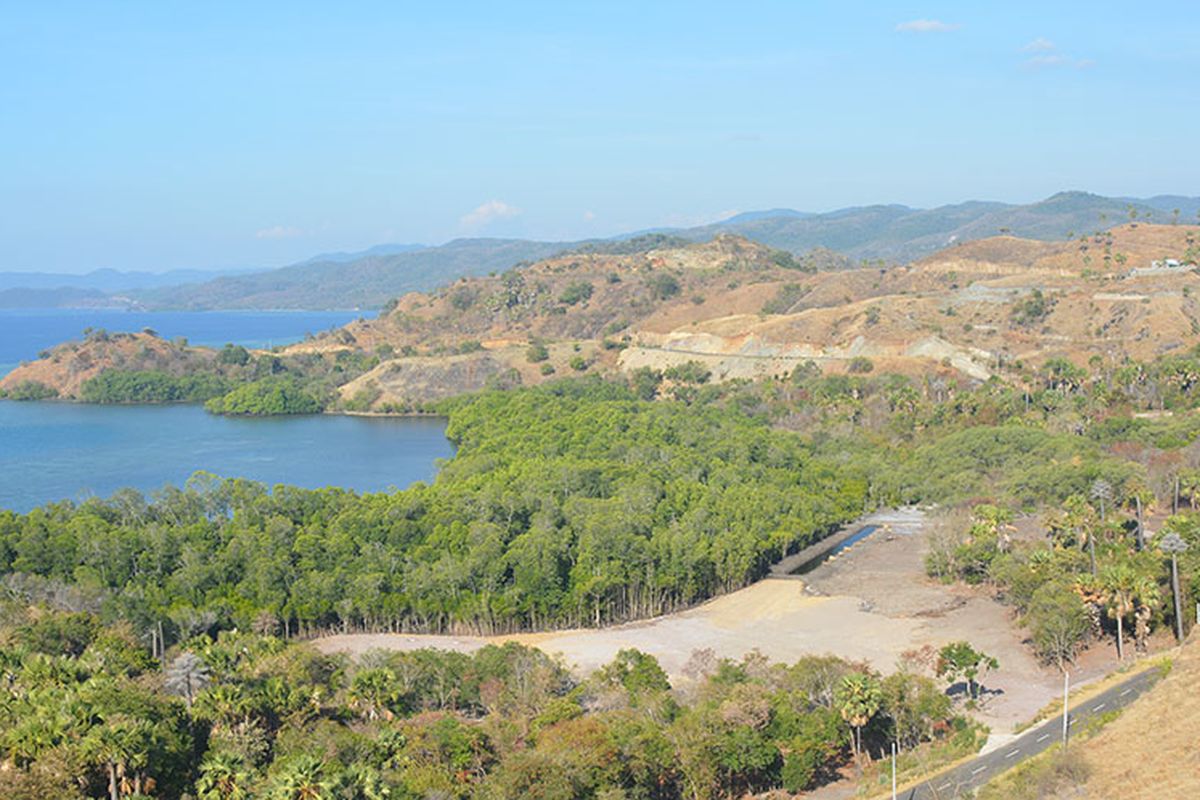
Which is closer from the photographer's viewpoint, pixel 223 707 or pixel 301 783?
pixel 301 783

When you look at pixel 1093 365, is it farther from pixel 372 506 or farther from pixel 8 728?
pixel 8 728

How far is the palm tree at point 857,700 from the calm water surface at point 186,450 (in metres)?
57.4

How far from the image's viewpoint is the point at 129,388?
155 meters

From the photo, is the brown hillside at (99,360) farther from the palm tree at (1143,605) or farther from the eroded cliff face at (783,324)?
the palm tree at (1143,605)

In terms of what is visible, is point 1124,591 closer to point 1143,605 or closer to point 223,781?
point 1143,605

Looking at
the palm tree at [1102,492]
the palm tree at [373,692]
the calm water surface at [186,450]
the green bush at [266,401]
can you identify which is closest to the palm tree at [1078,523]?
the palm tree at [1102,492]

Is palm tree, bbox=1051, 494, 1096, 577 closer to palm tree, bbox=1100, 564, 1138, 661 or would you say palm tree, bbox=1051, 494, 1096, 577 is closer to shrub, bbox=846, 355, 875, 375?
palm tree, bbox=1100, 564, 1138, 661

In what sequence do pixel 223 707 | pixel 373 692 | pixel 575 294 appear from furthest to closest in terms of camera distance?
pixel 575 294
pixel 373 692
pixel 223 707

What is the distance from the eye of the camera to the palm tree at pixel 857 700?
37.4m

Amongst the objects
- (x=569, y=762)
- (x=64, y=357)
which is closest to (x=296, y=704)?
(x=569, y=762)

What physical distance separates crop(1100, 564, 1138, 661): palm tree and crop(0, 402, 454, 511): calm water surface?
56223 millimetres

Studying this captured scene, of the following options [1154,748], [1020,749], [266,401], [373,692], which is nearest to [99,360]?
[266,401]

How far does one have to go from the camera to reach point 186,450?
11238cm

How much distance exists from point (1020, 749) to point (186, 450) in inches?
3601
